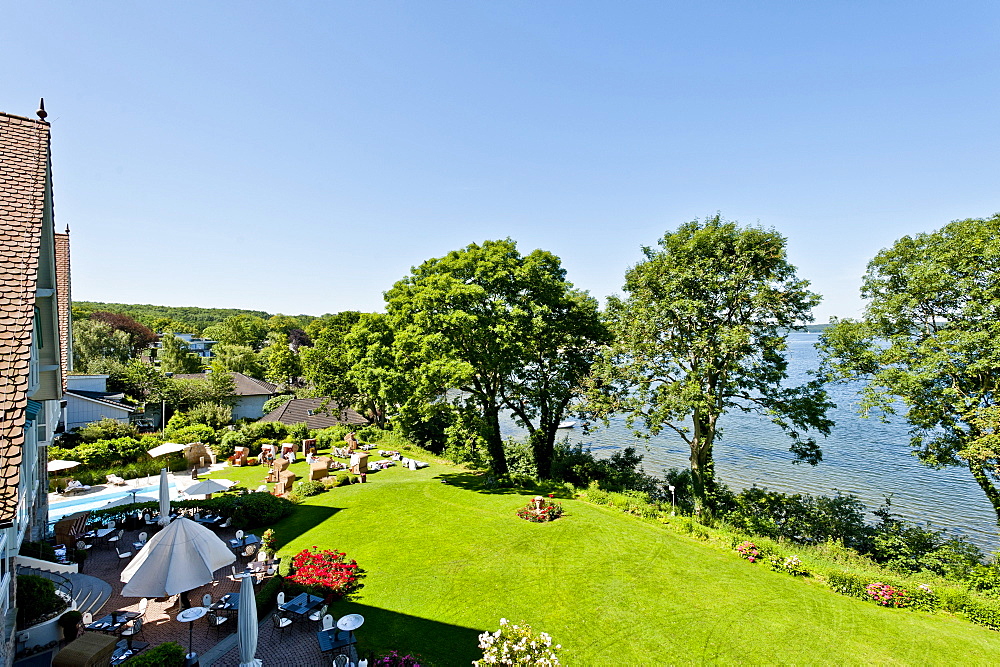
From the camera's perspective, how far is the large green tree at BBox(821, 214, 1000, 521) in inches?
580

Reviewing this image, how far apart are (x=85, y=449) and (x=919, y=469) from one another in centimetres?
5086

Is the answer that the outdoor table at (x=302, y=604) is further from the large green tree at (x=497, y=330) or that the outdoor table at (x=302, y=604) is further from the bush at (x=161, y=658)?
the large green tree at (x=497, y=330)

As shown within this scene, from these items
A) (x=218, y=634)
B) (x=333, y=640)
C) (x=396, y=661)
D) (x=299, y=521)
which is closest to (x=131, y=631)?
(x=218, y=634)

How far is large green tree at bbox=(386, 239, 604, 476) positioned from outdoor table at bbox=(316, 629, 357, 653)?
11.9 meters

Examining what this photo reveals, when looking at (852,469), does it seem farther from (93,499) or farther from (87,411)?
(87,411)

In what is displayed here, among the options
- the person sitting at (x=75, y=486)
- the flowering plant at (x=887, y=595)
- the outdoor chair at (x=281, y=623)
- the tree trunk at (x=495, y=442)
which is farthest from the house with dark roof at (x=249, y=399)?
the flowering plant at (x=887, y=595)

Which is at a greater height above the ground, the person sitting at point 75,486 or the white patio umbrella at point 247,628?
the white patio umbrella at point 247,628

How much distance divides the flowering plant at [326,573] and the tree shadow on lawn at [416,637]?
903 mm

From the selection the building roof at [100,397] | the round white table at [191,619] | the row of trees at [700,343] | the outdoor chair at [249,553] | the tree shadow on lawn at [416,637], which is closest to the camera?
the round white table at [191,619]

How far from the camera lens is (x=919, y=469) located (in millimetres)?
28797

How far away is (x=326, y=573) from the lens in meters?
13.2

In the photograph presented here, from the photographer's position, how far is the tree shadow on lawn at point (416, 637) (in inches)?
389

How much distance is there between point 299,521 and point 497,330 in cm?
1155

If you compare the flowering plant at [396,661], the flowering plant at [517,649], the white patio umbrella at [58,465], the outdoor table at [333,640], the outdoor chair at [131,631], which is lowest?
the outdoor chair at [131,631]
